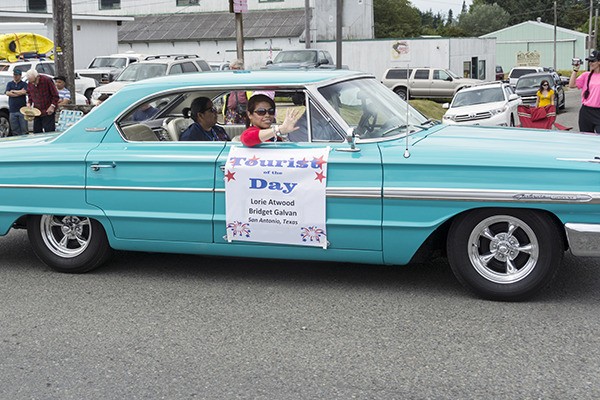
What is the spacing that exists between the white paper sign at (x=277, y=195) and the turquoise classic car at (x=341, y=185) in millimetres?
67

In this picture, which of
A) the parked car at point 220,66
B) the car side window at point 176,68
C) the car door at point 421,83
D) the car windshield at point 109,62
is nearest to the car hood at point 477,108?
the car side window at point 176,68

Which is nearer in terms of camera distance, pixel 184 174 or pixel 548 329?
pixel 548 329

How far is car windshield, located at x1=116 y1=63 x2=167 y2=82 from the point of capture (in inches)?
958

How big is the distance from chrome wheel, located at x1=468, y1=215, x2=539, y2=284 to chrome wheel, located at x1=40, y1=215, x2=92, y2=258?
3.08 meters

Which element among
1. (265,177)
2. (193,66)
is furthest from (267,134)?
(193,66)

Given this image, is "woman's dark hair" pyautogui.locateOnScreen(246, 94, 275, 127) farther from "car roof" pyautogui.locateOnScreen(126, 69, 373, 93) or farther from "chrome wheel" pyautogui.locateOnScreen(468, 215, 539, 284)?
"chrome wheel" pyautogui.locateOnScreen(468, 215, 539, 284)

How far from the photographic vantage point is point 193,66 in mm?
25656

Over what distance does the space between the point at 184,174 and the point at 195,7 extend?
2152 inches

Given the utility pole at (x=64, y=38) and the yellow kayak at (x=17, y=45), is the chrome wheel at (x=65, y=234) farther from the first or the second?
the yellow kayak at (x=17, y=45)

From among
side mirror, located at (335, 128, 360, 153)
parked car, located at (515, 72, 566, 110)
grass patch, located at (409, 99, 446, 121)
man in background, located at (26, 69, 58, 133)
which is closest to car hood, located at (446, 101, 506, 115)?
grass patch, located at (409, 99, 446, 121)

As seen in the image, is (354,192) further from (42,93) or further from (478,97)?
(478,97)

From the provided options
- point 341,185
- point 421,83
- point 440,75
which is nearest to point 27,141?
point 341,185

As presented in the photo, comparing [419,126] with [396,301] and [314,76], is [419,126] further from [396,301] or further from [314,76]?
[396,301]

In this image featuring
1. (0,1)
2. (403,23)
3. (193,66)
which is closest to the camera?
(193,66)
